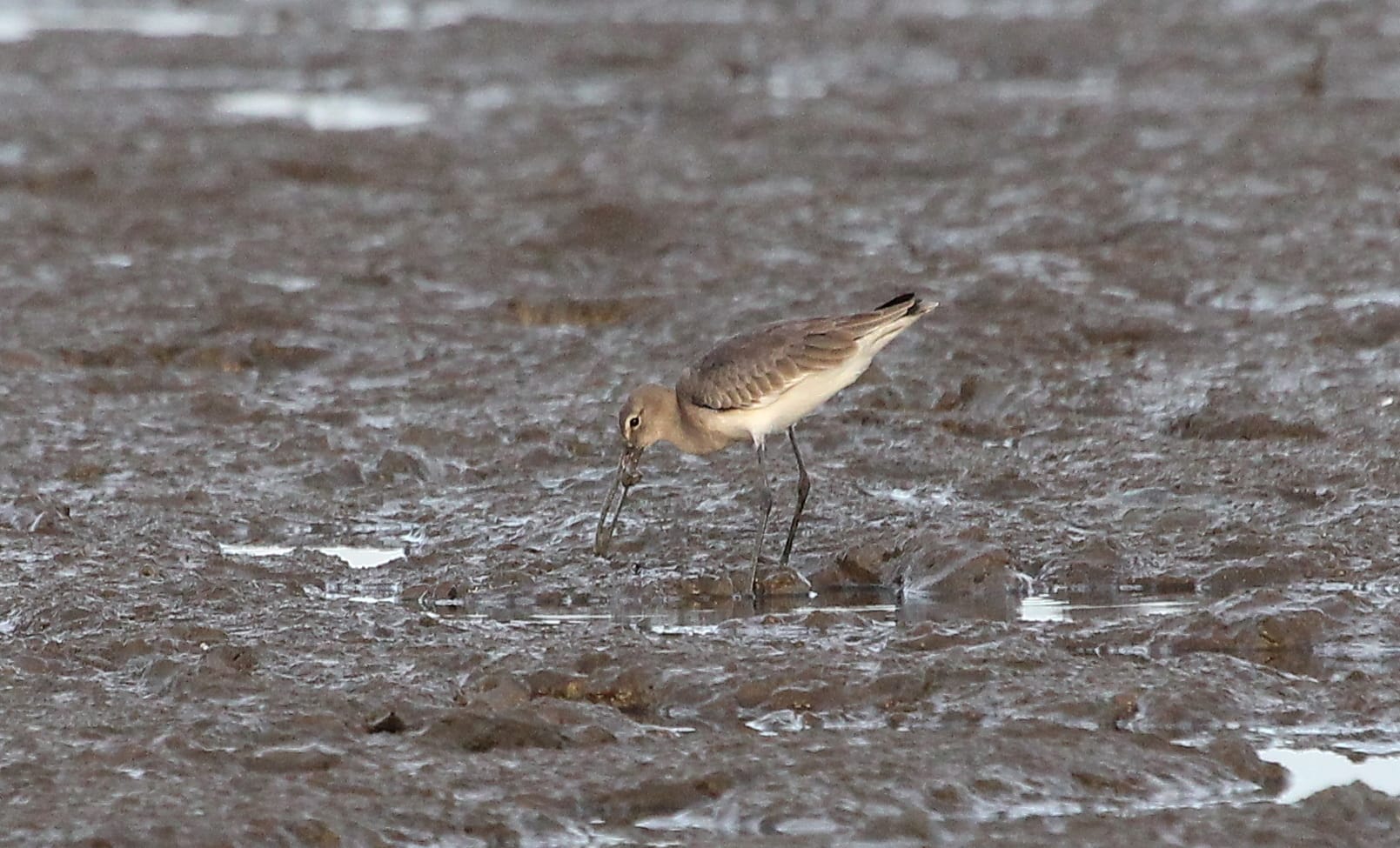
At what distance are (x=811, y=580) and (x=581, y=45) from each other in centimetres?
1313

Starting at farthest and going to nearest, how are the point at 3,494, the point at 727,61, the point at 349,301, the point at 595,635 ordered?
the point at 727,61 → the point at 349,301 → the point at 3,494 → the point at 595,635

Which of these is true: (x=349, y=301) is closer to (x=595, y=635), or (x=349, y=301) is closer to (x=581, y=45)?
(x=595, y=635)

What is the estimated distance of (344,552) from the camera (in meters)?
7.47

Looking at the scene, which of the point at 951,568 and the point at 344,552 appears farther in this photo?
the point at 344,552

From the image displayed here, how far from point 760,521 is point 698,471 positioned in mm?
1092

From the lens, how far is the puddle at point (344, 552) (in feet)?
24.1

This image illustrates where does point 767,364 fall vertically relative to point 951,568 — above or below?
above

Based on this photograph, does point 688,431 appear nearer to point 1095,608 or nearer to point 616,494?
point 616,494

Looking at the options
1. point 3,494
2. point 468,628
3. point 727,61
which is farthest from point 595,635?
point 727,61

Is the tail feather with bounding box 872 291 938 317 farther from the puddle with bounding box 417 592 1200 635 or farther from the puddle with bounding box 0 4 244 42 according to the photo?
the puddle with bounding box 0 4 244 42

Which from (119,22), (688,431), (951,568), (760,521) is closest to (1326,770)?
(951,568)

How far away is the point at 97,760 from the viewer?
5.20m

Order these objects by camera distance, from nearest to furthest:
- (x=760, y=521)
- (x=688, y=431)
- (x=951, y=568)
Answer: (x=951, y=568) → (x=760, y=521) → (x=688, y=431)

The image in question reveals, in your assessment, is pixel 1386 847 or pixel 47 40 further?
pixel 47 40
